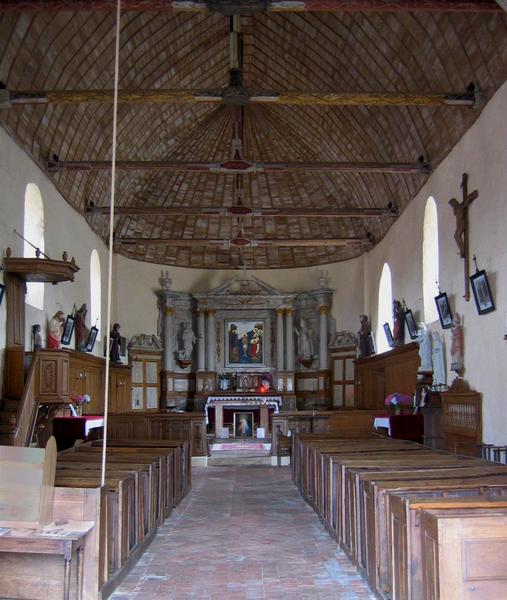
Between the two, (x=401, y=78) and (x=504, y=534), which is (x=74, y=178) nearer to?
(x=401, y=78)

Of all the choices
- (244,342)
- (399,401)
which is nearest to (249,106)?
(244,342)

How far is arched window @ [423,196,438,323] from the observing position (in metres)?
15.7

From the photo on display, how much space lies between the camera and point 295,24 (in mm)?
16203

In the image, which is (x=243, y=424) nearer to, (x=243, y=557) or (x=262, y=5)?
(x=262, y=5)

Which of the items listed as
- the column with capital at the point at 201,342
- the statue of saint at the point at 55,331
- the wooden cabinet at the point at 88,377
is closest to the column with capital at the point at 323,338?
the column with capital at the point at 201,342

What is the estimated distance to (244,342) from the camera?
25.2 meters

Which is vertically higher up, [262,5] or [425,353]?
[262,5]

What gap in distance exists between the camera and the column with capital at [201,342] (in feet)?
81.3

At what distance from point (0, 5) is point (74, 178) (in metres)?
7.59

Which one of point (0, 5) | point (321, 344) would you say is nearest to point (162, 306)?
point (321, 344)

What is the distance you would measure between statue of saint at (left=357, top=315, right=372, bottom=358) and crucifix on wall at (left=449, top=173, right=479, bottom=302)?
29.2 feet

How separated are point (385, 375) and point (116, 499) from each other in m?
14.0

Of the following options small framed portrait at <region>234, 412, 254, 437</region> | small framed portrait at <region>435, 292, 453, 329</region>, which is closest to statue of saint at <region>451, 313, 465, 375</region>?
small framed portrait at <region>435, 292, 453, 329</region>

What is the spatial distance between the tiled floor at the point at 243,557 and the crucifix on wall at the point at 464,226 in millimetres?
4888
